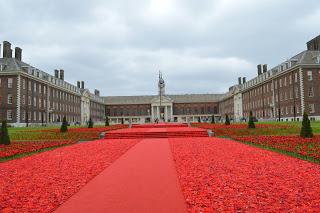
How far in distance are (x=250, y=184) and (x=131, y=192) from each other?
247 cm

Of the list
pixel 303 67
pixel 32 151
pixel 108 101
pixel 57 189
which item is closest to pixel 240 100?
pixel 303 67

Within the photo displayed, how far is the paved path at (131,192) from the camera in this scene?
14.4 feet

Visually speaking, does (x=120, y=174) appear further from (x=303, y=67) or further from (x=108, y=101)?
(x=108, y=101)

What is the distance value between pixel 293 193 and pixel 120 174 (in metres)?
3.97

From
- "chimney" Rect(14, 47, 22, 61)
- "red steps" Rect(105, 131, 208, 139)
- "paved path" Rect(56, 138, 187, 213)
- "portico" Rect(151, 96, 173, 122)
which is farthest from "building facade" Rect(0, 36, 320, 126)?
"paved path" Rect(56, 138, 187, 213)

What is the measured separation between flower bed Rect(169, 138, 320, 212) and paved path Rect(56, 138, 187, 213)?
0.28 meters

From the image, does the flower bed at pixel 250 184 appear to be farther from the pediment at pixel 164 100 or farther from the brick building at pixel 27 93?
the pediment at pixel 164 100

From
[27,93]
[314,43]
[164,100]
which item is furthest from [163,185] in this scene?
[164,100]

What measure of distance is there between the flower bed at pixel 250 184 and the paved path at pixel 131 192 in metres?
0.28

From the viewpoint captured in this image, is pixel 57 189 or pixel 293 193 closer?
pixel 293 193

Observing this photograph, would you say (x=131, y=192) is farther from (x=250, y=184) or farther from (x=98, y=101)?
(x=98, y=101)

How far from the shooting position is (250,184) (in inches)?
227

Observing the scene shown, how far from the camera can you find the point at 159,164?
850 centimetres

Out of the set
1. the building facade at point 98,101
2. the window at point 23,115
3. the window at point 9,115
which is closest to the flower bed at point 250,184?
the building facade at point 98,101
